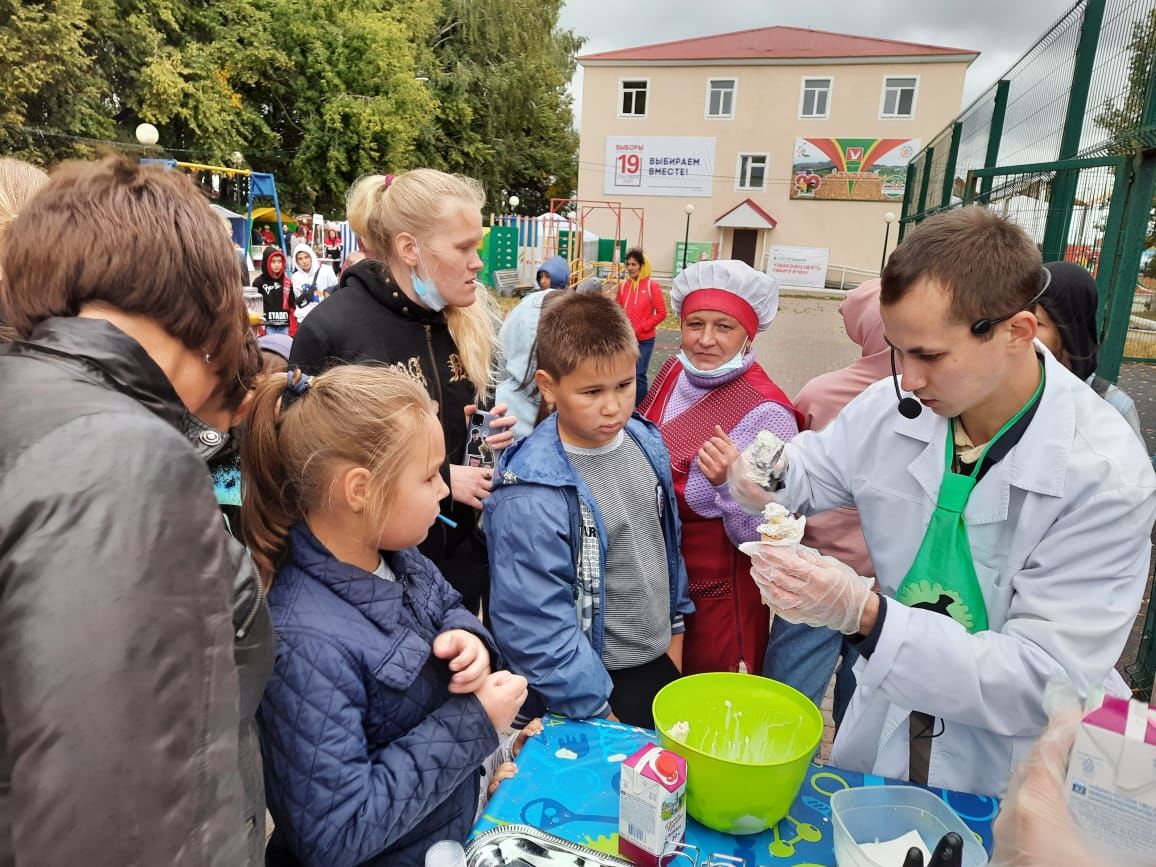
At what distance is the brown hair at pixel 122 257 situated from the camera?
0.91m

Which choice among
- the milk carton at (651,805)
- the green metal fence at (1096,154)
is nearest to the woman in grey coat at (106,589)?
the milk carton at (651,805)

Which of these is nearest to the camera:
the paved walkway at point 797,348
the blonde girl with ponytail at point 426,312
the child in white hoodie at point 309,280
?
the blonde girl with ponytail at point 426,312

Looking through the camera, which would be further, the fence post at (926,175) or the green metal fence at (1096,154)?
the fence post at (926,175)

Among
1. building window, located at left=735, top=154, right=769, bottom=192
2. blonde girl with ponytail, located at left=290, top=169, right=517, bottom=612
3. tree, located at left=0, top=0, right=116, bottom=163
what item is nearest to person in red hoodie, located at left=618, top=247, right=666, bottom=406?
blonde girl with ponytail, located at left=290, top=169, right=517, bottom=612

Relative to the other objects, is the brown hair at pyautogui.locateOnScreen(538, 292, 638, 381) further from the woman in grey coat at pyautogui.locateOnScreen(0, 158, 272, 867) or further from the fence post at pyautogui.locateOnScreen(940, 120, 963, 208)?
the fence post at pyautogui.locateOnScreen(940, 120, 963, 208)

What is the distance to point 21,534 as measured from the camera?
67cm

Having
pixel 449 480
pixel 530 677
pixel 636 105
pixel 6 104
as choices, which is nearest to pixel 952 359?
pixel 530 677

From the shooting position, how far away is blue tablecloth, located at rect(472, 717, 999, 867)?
131cm

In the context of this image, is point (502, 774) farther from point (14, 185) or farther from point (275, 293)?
point (275, 293)

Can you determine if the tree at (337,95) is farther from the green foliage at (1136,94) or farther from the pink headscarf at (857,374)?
the pink headscarf at (857,374)

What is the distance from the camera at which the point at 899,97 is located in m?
31.3

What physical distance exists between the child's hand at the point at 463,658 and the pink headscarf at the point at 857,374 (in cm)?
193

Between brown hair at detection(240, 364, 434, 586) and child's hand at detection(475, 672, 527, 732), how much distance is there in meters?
0.42

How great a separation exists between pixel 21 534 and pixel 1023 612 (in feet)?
5.60
